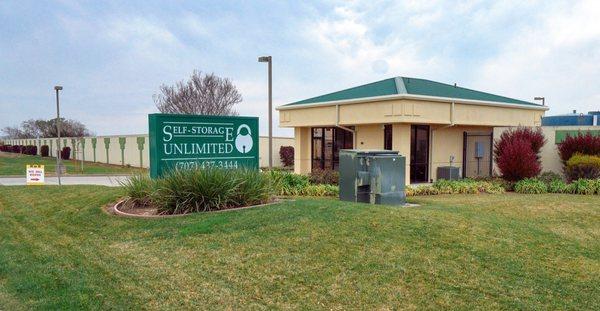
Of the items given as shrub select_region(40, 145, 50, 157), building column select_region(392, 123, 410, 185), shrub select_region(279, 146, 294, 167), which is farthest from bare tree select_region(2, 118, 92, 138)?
building column select_region(392, 123, 410, 185)

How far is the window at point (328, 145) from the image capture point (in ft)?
67.3

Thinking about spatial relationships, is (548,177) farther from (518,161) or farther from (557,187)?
(557,187)

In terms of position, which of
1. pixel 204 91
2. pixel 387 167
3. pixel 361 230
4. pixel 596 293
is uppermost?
pixel 204 91

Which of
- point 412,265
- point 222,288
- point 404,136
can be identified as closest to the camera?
point 222,288

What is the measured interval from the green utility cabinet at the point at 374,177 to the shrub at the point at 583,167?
28.3 feet

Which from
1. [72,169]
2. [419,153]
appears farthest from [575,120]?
[72,169]

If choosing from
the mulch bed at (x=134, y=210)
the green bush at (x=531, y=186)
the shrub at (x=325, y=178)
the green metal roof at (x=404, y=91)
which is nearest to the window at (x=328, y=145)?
the green metal roof at (x=404, y=91)

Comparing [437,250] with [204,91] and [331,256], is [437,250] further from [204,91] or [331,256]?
[204,91]

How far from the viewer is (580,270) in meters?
5.67

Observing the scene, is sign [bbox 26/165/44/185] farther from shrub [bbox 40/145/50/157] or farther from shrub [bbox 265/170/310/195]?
shrub [bbox 40/145/50/157]

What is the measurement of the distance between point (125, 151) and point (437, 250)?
35856 millimetres

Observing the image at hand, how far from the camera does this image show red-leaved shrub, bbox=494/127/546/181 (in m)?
15.5

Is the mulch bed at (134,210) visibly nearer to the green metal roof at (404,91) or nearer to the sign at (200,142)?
the sign at (200,142)

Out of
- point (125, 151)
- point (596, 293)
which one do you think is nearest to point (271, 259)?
point (596, 293)
